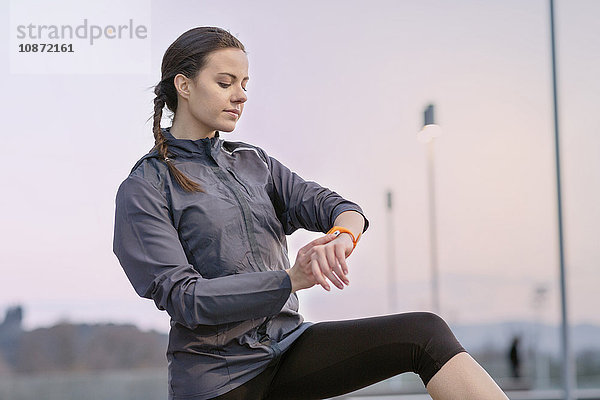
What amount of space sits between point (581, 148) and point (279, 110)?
2.95 metres

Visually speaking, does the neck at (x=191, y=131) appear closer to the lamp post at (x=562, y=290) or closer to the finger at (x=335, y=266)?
the finger at (x=335, y=266)

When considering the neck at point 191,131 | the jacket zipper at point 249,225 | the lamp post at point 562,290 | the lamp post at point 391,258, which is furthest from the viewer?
the lamp post at point 391,258

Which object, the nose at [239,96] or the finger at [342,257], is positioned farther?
the nose at [239,96]

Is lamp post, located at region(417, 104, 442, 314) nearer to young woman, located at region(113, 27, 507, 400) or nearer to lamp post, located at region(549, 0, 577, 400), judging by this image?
lamp post, located at region(549, 0, 577, 400)

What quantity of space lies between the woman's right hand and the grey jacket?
0.13ft

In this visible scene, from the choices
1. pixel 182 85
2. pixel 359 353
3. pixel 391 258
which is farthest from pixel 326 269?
pixel 391 258

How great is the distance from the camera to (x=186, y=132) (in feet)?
4.91

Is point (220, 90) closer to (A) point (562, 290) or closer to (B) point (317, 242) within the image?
(B) point (317, 242)

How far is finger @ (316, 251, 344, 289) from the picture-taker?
115 cm

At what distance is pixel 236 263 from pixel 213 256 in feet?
0.14

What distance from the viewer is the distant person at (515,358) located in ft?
26.9

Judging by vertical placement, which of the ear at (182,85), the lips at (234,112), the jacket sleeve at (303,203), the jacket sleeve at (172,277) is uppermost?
the ear at (182,85)

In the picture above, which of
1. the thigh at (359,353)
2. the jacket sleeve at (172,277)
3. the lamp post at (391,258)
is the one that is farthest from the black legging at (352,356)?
the lamp post at (391,258)

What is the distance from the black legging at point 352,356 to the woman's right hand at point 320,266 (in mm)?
190
